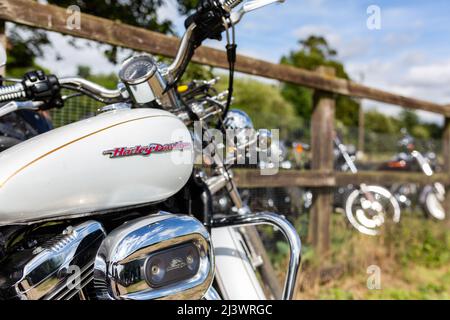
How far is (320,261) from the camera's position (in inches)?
130

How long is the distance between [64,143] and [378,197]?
137 inches

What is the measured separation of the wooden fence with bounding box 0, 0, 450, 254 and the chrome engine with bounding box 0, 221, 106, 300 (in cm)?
109

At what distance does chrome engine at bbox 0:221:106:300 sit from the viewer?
1.12 meters

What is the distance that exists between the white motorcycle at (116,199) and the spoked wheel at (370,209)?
8.13 ft

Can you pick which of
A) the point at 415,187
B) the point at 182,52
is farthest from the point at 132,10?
the point at 415,187

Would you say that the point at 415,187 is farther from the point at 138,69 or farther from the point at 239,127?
the point at 138,69

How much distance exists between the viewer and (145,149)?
4.08 feet

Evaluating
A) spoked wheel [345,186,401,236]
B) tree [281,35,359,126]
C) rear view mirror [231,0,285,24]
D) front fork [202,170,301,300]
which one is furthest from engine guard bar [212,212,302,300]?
tree [281,35,359,126]

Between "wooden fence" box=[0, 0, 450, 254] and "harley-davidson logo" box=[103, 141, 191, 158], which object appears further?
"wooden fence" box=[0, 0, 450, 254]

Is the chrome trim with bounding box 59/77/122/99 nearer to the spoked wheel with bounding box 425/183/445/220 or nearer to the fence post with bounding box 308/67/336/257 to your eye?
the fence post with bounding box 308/67/336/257

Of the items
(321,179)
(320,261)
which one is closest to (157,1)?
(321,179)

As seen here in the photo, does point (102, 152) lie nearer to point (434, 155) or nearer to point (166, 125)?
point (166, 125)

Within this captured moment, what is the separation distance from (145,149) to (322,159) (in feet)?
7.64

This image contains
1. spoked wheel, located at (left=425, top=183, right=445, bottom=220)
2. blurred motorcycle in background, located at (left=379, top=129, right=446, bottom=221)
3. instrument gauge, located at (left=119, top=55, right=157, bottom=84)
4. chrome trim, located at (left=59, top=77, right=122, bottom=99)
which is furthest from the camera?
spoked wheel, located at (left=425, top=183, right=445, bottom=220)
